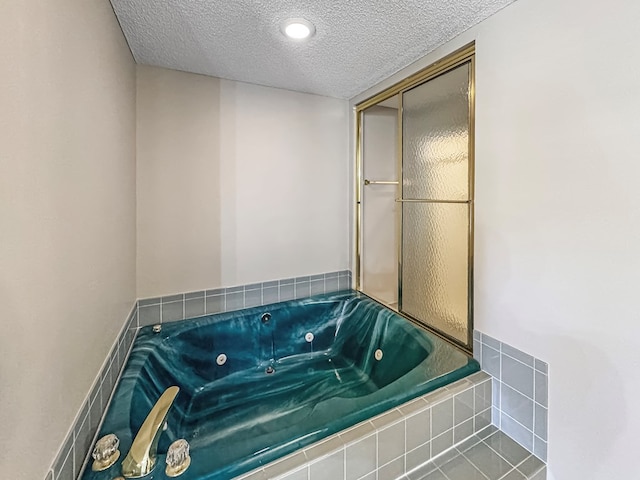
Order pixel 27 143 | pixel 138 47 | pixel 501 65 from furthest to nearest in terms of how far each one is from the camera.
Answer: pixel 138 47, pixel 501 65, pixel 27 143

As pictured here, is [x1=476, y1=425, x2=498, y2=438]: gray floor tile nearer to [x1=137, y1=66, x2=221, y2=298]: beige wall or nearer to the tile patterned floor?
the tile patterned floor

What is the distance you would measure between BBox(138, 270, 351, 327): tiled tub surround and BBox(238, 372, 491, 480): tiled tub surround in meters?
1.33

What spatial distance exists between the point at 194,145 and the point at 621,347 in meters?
2.39

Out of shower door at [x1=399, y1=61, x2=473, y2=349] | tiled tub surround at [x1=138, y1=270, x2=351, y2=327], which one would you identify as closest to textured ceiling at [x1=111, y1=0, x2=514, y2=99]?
shower door at [x1=399, y1=61, x2=473, y2=349]

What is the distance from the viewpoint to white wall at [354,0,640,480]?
979 millimetres

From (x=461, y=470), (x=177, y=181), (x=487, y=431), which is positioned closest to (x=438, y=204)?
(x=487, y=431)

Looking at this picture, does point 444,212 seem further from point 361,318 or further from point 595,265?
point 361,318

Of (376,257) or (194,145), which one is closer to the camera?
(194,145)

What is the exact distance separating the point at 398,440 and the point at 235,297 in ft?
4.81

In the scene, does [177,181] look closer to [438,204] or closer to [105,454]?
[105,454]

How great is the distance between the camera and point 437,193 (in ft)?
5.92

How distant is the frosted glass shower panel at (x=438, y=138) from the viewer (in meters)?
1.61

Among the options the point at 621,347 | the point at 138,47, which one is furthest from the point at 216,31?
the point at 621,347

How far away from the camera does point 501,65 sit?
1.35m
